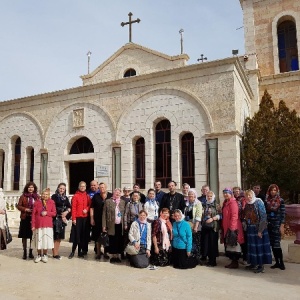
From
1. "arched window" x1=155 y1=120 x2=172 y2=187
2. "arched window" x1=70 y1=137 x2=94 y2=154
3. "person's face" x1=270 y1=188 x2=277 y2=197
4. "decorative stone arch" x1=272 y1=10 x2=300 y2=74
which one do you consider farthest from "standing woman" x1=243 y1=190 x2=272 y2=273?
"decorative stone arch" x1=272 y1=10 x2=300 y2=74

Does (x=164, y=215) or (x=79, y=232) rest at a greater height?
(x=164, y=215)

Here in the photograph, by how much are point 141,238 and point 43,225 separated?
7.32 feet

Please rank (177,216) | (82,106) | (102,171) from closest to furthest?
(177,216) < (102,171) < (82,106)

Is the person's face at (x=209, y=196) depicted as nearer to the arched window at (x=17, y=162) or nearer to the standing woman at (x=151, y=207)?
the standing woman at (x=151, y=207)

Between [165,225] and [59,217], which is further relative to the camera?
[59,217]

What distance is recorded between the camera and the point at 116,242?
24.6 feet

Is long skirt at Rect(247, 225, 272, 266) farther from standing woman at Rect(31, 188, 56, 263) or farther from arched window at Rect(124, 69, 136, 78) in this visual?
arched window at Rect(124, 69, 136, 78)

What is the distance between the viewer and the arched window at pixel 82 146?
1440cm

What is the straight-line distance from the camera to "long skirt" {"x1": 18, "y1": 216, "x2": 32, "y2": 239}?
→ 25.5 ft

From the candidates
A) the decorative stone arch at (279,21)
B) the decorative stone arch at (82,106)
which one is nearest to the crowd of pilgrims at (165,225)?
the decorative stone arch at (82,106)

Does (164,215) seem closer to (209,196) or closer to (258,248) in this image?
(209,196)

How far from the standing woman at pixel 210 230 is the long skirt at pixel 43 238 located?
3.37 metres

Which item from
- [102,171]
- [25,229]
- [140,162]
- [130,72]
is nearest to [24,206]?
[25,229]

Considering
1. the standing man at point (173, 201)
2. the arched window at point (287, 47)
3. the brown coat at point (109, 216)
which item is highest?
the arched window at point (287, 47)
